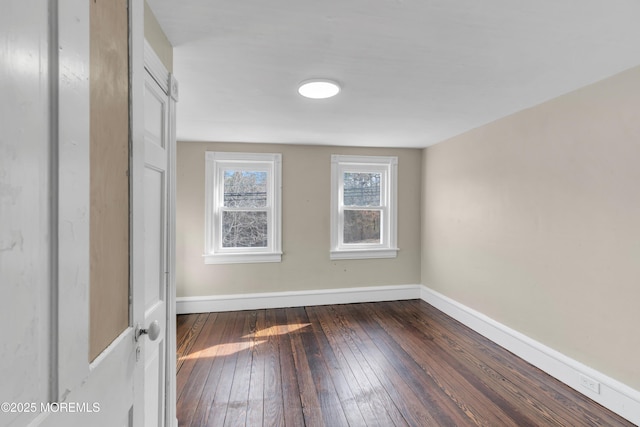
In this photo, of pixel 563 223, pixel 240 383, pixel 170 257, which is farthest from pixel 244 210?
pixel 563 223

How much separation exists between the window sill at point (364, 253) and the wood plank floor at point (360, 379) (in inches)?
36.8

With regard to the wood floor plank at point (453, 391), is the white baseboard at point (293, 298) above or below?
above

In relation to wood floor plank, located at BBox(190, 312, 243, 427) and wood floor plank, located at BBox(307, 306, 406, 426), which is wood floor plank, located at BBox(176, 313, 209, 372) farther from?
wood floor plank, located at BBox(307, 306, 406, 426)

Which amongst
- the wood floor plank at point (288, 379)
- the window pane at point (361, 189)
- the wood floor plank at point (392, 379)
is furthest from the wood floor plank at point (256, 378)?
the window pane at point (361, 189)

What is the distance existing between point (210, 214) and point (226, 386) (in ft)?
6.95

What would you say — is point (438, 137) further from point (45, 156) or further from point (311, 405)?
point (45, 156)

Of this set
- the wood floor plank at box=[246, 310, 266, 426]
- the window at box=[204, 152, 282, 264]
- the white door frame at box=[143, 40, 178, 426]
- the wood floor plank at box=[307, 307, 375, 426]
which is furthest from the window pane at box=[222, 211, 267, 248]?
the white door frame at box=[143, 40, 178, 426]

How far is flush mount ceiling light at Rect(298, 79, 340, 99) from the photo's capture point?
1.97 meters

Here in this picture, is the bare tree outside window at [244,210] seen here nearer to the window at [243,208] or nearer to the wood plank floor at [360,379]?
the window at [243,208]

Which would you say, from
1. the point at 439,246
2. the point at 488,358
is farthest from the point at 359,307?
the point at 488,358

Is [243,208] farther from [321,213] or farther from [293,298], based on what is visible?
Result: [293,298]

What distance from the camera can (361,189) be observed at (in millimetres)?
4160

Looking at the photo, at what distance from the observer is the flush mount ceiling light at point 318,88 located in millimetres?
1972

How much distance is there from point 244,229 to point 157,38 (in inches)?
108
